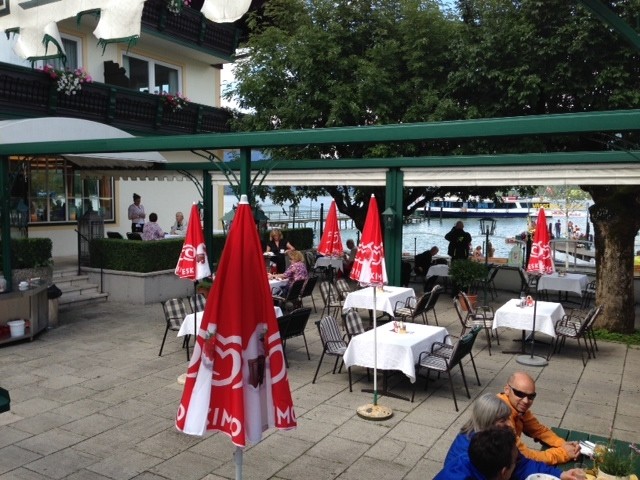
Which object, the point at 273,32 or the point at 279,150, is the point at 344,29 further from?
the point at 279,150

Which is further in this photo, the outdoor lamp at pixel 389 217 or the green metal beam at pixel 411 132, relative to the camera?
the outdoor lamp at pixel 389 217

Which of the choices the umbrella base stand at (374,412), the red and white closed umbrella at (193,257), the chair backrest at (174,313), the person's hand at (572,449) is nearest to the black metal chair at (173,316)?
the chair backrest at (174,313)

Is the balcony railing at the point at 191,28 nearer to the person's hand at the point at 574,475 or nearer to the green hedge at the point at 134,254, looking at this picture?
the green hedge at the point at 134,254

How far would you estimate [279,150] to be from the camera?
52.7 ft

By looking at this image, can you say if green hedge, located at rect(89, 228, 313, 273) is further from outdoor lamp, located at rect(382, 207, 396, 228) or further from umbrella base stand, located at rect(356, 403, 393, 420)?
umbrella base stand, located at rect(356, 403, 393, 420)

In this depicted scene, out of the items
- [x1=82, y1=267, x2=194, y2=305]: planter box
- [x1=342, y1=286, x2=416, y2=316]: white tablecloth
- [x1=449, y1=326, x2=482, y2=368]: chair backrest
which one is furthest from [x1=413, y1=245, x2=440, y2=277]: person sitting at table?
[x1=449, y1=326, x2=482, y2=368]: chair backrest

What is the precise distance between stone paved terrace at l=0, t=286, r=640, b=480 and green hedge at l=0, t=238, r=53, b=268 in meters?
2.37

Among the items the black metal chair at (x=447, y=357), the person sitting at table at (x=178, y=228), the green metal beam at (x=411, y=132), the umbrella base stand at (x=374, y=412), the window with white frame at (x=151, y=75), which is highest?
the window with white frame at (x=151, y=75)

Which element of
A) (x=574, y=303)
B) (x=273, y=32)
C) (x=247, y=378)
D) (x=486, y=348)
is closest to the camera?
(x=247, y=378)

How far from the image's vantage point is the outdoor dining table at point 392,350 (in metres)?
7.54

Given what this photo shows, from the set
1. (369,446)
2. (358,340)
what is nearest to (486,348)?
(358,340)

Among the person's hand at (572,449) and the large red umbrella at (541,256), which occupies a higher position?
the large red umbrella at (541,256)

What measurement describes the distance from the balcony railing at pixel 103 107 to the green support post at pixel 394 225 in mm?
9124

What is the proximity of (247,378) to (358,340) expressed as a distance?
179 inches
